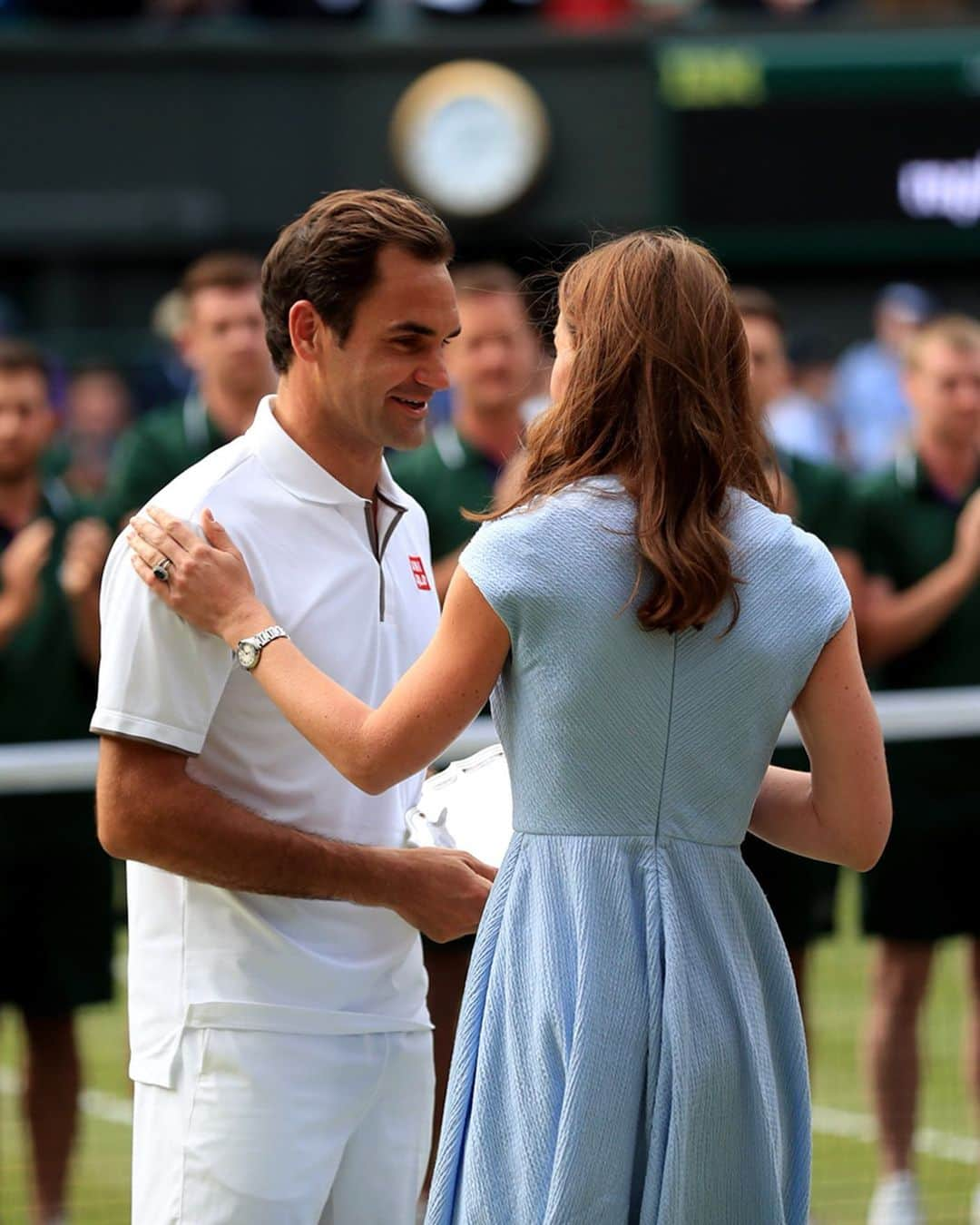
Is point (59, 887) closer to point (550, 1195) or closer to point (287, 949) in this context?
point (287, 949)

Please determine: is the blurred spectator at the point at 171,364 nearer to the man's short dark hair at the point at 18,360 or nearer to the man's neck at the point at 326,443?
the man's short dark hair at the point at 18,360

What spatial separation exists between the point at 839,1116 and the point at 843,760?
373cm

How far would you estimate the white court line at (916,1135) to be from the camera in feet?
17.4

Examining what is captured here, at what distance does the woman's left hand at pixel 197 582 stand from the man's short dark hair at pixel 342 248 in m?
0.36

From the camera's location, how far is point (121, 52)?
1315cm

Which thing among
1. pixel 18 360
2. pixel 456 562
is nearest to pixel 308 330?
pixel 456 562

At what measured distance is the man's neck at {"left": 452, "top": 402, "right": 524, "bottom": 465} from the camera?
543 centimetres

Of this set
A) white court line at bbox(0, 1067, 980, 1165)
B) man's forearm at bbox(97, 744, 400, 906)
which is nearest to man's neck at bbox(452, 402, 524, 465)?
white court line at bbox(0, 1067, 980, 1165)

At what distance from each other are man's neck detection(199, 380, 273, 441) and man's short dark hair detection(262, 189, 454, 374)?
109 inches

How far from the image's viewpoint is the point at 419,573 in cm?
296

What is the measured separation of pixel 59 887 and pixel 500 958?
2977mm

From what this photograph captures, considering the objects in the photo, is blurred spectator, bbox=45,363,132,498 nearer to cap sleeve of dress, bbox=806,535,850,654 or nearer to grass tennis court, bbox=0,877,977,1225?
grass tennis court, bbox=0,877,977,1225

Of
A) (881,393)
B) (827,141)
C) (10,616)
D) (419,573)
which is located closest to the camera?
(419,573)

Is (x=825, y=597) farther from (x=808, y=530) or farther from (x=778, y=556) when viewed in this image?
(x=808, y=530)
